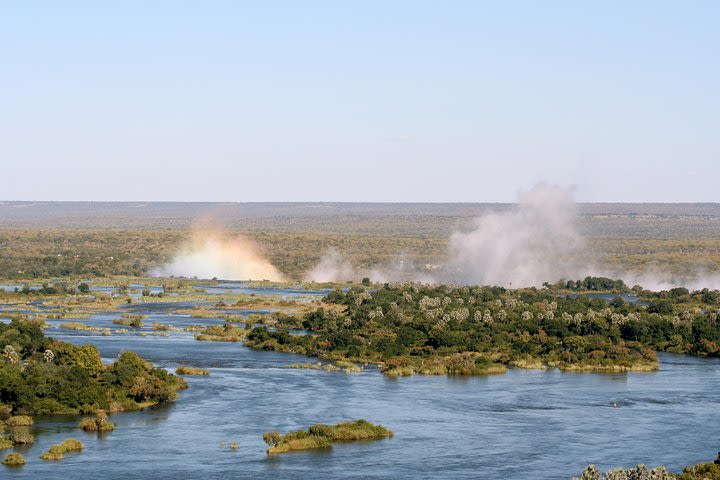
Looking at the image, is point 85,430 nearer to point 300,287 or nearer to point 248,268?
point 300,287

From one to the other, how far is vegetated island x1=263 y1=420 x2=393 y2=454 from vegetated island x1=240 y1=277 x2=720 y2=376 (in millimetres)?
19125

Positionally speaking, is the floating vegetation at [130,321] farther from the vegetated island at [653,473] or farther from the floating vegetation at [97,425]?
the vegetated island at [653,473]

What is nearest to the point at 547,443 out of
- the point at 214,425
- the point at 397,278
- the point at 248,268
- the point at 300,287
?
the point at 214,425

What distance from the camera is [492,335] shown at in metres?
90.9

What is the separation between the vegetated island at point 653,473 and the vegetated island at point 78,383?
94.8 ft

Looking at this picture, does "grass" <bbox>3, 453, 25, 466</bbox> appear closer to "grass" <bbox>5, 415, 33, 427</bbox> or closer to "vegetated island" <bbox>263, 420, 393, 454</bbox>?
"grass" <bbox>5, 415, 33, 427</bbox>

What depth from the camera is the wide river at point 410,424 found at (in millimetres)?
53594

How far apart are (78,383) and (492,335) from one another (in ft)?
113

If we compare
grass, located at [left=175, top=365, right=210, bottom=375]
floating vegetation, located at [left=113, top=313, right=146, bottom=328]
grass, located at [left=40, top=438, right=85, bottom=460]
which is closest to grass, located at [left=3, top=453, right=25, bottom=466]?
grass, located at [left=40, top=438, right=85, bottom=460]

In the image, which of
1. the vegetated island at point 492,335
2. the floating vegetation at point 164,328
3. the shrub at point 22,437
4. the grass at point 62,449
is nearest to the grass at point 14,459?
the grass at point 62,449

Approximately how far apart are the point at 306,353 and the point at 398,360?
28.9 ft

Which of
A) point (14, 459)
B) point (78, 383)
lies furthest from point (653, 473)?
point (78, 383)

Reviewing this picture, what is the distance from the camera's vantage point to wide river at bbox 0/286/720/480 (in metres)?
53.6

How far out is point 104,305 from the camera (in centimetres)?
11950
